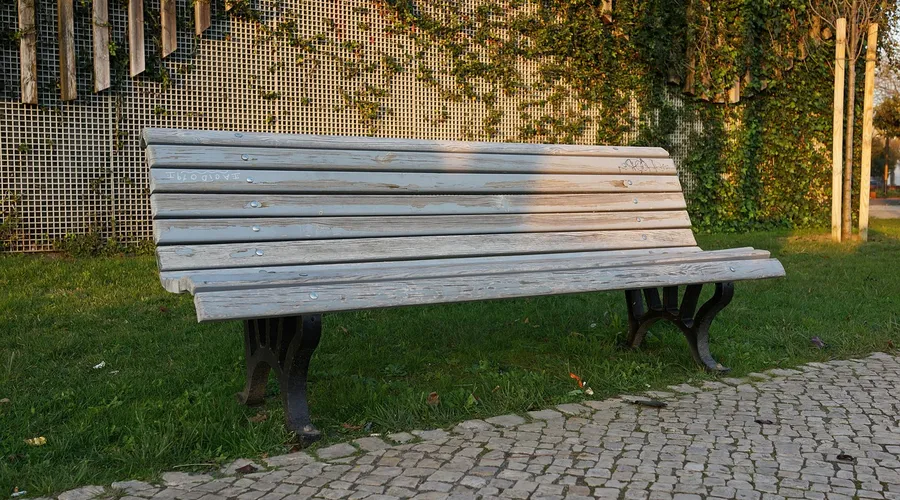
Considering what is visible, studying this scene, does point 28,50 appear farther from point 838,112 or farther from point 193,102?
point 838,112

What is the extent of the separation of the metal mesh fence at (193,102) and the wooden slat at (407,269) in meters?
5.17

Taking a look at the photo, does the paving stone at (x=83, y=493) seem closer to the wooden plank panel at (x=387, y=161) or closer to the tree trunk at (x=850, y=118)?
the wooden plank panel at (x=387, y=161)

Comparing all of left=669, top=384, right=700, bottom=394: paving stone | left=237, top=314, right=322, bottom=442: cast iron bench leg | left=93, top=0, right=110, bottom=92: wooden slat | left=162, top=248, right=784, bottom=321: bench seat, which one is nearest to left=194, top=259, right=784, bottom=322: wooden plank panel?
left=162, top=248, right=784, bottom=321: bench seat

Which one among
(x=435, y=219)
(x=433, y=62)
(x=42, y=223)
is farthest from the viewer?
(x=433, y=62)

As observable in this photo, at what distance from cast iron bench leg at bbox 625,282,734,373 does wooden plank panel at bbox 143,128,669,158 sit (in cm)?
75

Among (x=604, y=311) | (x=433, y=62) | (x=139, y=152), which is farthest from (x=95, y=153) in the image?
(x=604, y=311)

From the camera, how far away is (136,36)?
7238mm

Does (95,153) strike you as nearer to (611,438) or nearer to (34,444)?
(34,444)

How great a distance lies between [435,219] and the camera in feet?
11.4

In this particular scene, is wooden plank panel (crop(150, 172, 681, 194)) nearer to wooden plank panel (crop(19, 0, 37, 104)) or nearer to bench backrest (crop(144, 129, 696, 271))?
bench backrest (crop(144, 129, 696, 271))

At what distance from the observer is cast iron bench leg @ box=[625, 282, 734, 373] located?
3578mm

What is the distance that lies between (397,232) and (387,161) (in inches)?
12.1

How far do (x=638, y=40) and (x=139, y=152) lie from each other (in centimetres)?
605

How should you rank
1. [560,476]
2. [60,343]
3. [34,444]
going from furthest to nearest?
[60,343], [34,444], [560,476]
